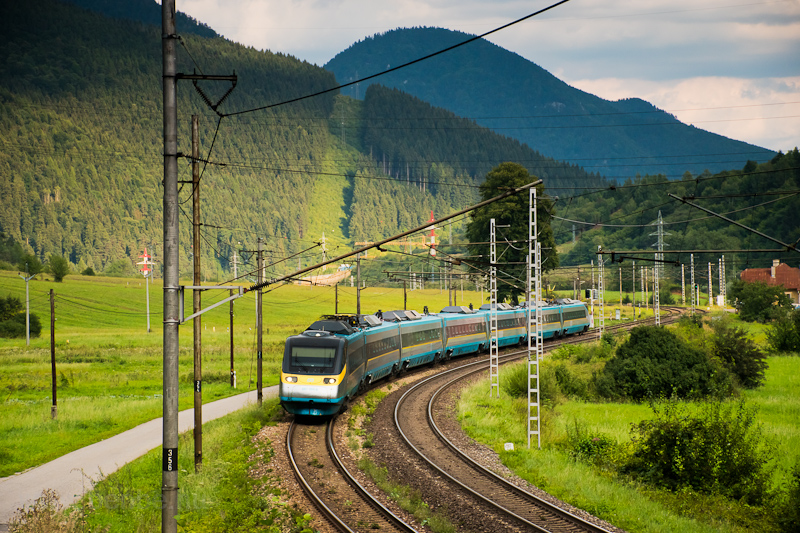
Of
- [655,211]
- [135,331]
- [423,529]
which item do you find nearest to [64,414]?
Result: [423,529]

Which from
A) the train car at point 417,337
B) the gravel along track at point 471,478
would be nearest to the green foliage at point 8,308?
the train car at point 417,337

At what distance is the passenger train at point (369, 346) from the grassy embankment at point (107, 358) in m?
10.1

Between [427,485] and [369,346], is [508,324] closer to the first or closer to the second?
[369,346]

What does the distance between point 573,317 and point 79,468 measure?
5009cm

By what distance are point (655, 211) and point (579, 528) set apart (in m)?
186

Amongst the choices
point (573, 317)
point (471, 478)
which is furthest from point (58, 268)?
point (471, 478)

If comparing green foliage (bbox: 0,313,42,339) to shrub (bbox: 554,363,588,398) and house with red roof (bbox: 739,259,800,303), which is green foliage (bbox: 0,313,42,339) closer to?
shrub (bbox: 554,363,588,398)

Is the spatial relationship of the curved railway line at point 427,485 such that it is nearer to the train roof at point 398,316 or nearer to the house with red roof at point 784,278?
the train roof at point 398,316

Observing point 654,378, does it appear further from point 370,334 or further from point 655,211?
point 655,211

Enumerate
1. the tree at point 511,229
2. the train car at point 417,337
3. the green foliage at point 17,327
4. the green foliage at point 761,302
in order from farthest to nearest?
the green foliage at point 761,302
the green foliage at point 17,327
the tree at point 511,229
the train car at point 417,337

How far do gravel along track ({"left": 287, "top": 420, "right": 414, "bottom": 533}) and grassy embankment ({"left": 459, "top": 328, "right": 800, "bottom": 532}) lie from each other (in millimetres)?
5190

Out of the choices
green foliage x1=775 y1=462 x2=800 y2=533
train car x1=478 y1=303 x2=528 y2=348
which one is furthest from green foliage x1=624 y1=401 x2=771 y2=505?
train car x1=478 y1=303 x2=528 y2=348

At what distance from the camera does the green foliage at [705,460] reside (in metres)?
19.8

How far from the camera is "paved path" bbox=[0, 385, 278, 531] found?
21378 mm
